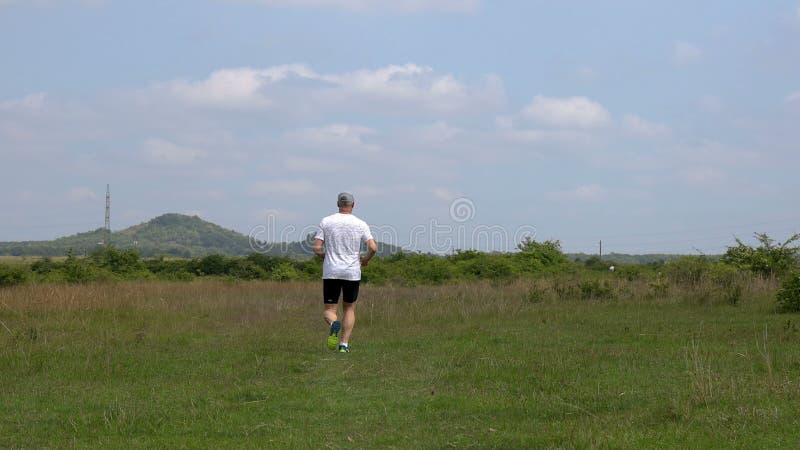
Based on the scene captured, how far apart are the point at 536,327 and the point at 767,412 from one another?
7.91m

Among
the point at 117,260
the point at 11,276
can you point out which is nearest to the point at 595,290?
the point at 11,276

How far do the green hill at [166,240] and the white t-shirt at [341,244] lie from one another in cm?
9537

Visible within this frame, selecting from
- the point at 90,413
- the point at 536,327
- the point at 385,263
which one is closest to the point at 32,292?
the point at 536,327

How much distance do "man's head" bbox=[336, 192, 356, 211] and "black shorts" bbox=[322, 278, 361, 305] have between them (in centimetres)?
101

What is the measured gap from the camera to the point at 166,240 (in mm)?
120938

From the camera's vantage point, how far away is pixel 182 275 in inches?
1411

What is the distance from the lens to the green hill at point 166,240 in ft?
357

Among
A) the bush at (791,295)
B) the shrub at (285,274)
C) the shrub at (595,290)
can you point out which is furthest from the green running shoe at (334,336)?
the shrub at (285,274)

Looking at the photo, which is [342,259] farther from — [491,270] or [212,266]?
[212,266]

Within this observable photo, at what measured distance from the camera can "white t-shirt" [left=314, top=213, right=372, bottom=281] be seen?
1105 cm

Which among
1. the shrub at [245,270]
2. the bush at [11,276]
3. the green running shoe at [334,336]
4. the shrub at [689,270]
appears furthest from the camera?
the shrub at [245,270]

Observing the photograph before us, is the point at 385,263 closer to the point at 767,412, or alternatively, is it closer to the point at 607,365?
the point at 607,365

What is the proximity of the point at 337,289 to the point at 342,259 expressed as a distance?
452mm

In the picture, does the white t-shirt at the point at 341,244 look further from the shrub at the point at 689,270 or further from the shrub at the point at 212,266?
the shrub at the point at 212,266
